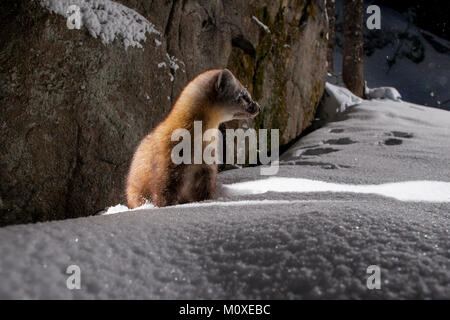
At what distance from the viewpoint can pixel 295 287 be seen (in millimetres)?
795

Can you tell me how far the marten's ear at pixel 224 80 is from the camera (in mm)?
2469

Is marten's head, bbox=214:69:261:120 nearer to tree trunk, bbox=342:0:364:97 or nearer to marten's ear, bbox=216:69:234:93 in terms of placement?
marten's ear, bbox=216:69:234:93

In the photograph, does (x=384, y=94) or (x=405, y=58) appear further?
(x=405, y=58)

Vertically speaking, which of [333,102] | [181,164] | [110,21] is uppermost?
[333,102]

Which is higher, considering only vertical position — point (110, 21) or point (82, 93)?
point (110, 21)

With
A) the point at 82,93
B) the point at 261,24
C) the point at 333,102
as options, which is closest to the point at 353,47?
the point at 333,102

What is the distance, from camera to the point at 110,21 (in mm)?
2434

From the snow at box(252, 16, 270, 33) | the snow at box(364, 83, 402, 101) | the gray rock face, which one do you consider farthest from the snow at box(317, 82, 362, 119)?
the gray rock face

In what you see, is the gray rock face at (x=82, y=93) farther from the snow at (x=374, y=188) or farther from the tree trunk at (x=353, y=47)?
the tree trunk at (x=353, y=47)

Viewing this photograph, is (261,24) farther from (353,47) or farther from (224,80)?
(353,47)

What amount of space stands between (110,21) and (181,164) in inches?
46.1

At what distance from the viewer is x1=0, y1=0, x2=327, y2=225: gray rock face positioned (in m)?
1.98
